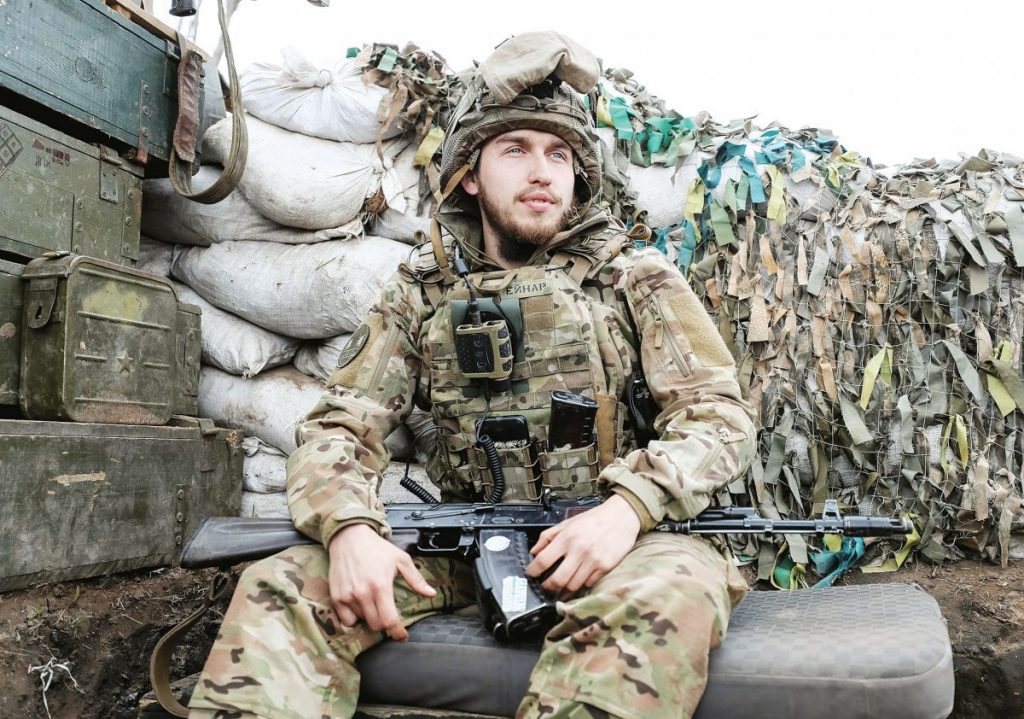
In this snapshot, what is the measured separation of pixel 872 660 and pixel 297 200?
8.79ft

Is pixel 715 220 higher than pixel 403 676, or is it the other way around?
pixel 715 220

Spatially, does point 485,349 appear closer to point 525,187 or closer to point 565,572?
point 525,187

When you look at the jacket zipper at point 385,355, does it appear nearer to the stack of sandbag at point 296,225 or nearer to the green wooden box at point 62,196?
the stack of sandbag at point 296,225

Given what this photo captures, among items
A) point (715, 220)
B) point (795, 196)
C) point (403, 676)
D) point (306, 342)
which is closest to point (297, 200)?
point (306, 342)

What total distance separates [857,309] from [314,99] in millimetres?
2325

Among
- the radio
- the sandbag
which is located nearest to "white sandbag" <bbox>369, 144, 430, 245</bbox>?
the sandbag

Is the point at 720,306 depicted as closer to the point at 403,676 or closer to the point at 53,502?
the point at 403,676

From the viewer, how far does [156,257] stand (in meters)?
3.58

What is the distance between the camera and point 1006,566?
261 cm

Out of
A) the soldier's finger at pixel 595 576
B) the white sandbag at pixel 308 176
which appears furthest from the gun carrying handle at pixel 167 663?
the white sandbag at pixel 308 176

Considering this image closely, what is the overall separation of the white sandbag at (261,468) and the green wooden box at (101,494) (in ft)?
0.43

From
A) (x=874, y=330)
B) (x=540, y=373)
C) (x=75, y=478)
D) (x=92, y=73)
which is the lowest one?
(x=75, y=478)

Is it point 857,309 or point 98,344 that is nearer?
point 98,344

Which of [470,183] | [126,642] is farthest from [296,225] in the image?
[126,642]
